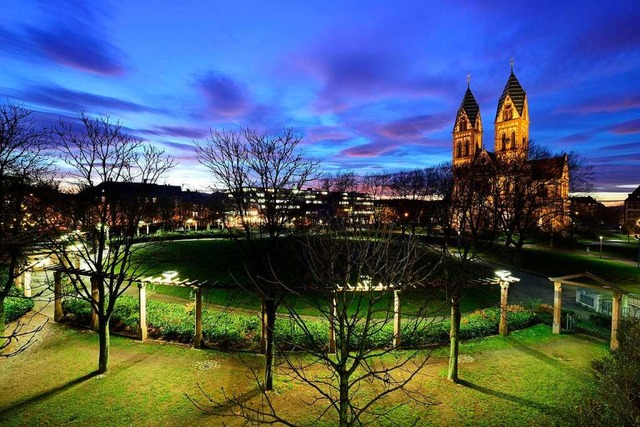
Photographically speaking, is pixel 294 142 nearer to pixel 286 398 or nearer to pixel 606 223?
pixel 286 398

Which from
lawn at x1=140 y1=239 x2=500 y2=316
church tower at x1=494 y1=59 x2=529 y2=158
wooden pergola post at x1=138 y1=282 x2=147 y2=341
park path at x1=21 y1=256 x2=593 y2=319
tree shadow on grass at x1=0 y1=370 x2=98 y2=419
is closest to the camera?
tree shadow on grass at x1=0 y1=370 x2=98 y2=419

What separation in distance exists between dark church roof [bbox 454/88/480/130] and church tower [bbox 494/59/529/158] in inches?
211

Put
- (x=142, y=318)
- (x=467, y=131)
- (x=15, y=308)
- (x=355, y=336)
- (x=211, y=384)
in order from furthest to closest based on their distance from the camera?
(x=467, y=131), (x=15, y=308), (x=142, y=318), (x=211, y=384), (x=355, y=336)

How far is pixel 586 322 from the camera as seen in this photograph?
56.2 ft

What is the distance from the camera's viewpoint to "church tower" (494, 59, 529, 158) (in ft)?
255

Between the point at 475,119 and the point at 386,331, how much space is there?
84863 millimetres

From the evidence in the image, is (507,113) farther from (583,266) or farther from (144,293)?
(144,293)

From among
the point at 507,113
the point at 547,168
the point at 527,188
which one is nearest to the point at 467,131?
the point at 507,113

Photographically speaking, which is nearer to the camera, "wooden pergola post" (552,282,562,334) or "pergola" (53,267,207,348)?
"pergola" (53,267,207,348)

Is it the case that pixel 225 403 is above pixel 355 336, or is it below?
below

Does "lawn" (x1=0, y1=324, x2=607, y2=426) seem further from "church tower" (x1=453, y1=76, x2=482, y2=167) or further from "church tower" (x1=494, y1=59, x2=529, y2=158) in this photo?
"church tower" (x1=453, y1=76, x2=482, y2=167)

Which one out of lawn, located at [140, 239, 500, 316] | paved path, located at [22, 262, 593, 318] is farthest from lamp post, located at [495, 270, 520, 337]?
paved path, located at [22, 262, 593, 318]

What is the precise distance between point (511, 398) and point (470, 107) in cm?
9012

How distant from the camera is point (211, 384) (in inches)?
433
